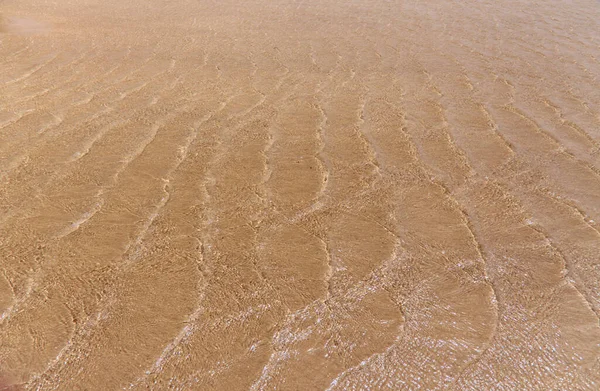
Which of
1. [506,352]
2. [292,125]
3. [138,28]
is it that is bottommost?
[138,28]

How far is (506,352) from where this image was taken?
177cm

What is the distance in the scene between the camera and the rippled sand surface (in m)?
1.73

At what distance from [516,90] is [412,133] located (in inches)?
58.6

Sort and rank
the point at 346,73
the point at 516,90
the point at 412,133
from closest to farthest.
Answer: the point at 412,133 < the point at 516,90 < the point at 346,73

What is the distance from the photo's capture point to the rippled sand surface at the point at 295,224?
173cm

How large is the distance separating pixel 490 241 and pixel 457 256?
0.74 ft

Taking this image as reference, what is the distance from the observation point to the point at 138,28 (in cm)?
597

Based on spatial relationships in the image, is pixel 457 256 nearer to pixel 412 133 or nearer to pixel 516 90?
pixel 412 133

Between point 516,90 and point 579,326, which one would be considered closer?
point 579,326

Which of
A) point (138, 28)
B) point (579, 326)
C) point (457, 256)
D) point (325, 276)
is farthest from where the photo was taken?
point (138, 28)

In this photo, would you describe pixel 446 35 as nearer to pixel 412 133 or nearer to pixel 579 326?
pixel 412 133

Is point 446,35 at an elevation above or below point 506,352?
below

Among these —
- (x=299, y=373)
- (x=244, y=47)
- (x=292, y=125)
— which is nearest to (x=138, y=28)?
(x=244, y=47)

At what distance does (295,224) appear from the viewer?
2.41 metres
